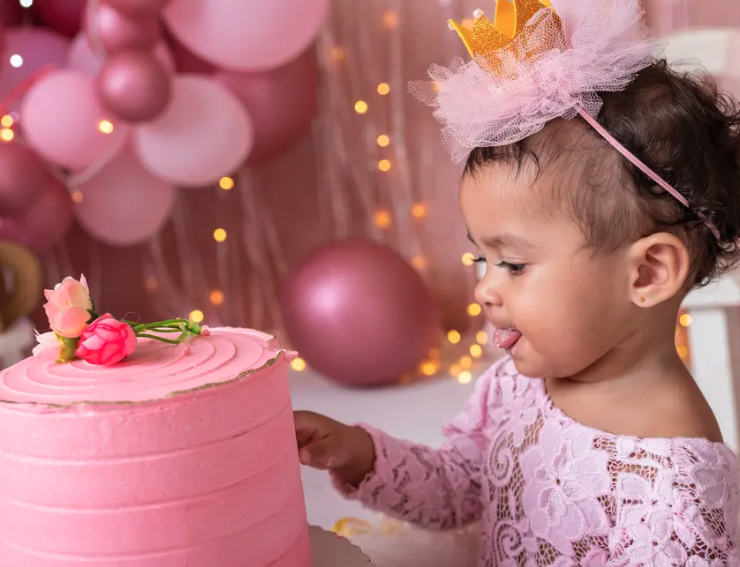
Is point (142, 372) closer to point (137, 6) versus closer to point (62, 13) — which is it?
point (137, 6)

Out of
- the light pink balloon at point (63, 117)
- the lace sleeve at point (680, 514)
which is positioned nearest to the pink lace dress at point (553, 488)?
the lace sleeve at point (680, 514)

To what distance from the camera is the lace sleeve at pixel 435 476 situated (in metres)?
1.04

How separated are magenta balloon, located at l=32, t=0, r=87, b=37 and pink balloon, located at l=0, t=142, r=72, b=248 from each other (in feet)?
1.42

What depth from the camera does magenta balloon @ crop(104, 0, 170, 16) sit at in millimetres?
1548

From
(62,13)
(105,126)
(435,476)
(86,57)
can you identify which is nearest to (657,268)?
(435,476)

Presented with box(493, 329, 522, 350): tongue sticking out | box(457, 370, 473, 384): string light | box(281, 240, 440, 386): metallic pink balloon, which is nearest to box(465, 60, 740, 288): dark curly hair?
box(493, 329, 522, 350): tongue sticking out

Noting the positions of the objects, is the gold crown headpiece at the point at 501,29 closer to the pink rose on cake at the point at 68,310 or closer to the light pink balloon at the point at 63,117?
the pink rose on cake at the point at 68,310

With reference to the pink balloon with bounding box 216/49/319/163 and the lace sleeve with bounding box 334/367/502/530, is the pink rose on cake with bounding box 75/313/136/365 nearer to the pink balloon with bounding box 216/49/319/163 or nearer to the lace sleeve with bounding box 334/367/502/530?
the lace sleeve with bounding box 334/367/502/530

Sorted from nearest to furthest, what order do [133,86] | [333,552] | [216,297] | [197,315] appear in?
[333,552]
[133,86]
[197,315]
[216,297]

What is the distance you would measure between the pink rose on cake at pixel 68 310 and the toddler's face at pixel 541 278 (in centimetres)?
41

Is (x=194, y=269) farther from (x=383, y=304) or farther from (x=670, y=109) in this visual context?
(x=670, y=109)

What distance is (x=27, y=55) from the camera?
178 cm

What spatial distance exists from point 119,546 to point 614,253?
54 centimetres

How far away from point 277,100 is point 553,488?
4.06 feet
